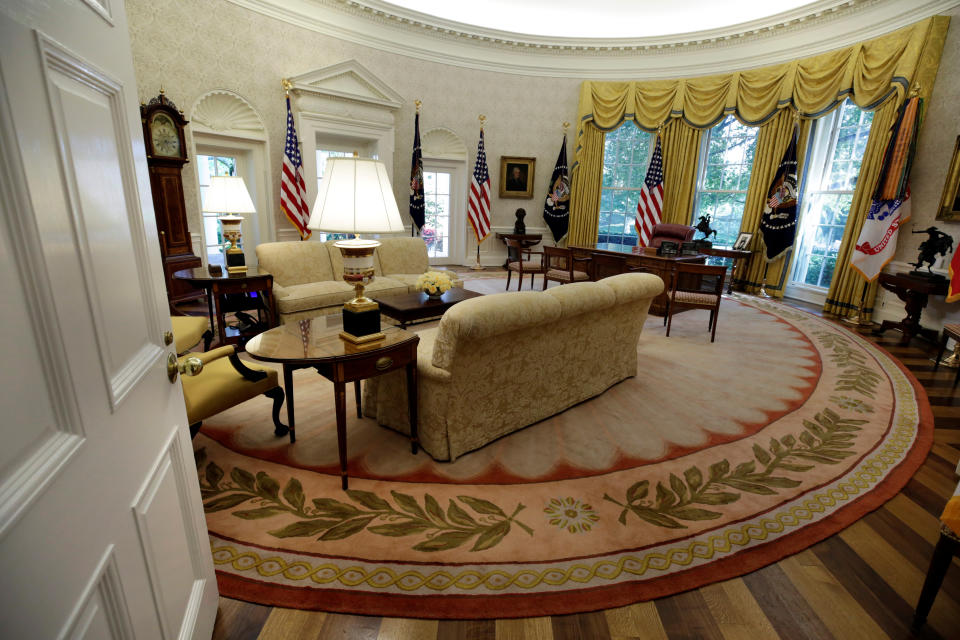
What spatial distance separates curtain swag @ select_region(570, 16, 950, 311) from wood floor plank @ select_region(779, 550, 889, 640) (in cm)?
527

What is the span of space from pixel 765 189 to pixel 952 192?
228 cm

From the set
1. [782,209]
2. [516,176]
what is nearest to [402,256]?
[516,176]

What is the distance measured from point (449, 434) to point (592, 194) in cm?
697

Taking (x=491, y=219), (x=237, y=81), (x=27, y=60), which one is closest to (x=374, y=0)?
(x=237, y=81)

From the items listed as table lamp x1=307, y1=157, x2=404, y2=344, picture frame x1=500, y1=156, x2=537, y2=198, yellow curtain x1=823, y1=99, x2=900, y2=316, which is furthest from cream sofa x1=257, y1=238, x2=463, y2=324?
yellow curtain x1=823, y1=99, x2=900, y2=316

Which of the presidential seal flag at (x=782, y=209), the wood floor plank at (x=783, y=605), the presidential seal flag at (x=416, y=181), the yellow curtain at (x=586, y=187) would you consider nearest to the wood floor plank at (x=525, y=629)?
the wood floor plank at (x=783, y=605)

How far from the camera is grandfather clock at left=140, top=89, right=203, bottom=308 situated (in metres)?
4.52

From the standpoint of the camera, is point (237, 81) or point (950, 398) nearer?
point (950, 398)

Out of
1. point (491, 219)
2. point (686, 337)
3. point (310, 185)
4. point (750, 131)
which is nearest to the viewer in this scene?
point (686, 337)

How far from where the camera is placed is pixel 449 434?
2.33 metres

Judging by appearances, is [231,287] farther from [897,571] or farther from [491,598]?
[897,571]

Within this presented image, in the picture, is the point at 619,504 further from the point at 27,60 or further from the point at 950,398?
the point at 950,398

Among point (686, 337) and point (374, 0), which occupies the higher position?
point (374, 0)

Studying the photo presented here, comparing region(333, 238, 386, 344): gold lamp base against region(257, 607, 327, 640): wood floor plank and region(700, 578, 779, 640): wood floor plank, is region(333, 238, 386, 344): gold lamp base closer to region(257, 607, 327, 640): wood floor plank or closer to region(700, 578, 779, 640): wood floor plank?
region(257, 607, 327, 640): wood floor plank
